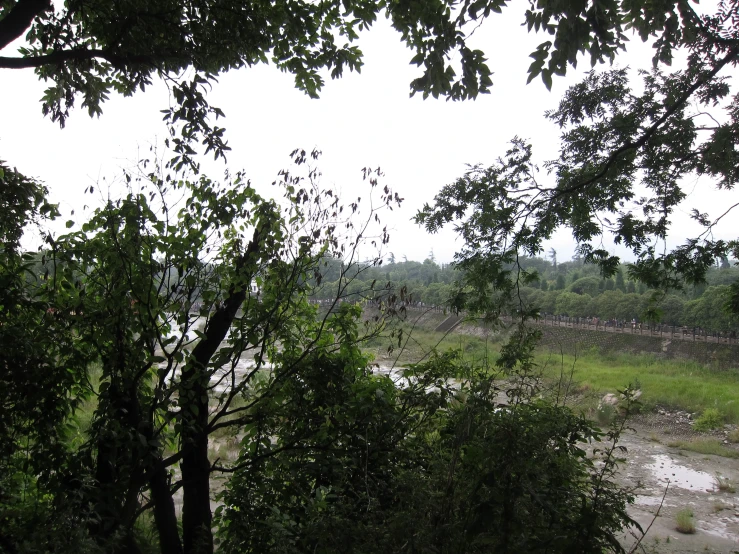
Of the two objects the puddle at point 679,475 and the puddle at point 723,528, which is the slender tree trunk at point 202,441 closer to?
the puddle at point 723,528

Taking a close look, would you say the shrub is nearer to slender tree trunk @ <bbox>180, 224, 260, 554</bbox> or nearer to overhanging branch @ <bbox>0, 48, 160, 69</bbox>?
slender tree trunk @ <bbox>180, 224, 260, 554</bbox>

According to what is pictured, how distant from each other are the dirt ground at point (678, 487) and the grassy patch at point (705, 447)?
0.30 ft

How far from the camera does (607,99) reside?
10.3 ft

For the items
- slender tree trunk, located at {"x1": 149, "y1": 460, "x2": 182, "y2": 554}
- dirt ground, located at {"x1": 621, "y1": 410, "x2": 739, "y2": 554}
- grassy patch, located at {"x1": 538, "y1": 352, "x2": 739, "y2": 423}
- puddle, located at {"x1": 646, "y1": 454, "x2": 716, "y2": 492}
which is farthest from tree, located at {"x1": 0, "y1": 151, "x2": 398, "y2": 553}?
puddle, located at {"x1": 646, "y1": 454, "x2": 716, "y2": 492}

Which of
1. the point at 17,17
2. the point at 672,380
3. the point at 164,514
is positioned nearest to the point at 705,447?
the point at 672,380

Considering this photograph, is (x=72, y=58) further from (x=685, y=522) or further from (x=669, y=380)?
(x=669, y=380)

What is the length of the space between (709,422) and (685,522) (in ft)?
11.6

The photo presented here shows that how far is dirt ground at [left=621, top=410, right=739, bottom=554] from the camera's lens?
5617 mm

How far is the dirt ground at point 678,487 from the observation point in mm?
5617

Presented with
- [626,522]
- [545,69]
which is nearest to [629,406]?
[626,522]

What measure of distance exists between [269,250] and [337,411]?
2.51 ft

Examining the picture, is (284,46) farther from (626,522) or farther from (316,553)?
(626,522)

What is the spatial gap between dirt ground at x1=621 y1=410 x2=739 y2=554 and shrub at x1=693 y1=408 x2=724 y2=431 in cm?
13

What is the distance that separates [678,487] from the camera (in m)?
7.05
